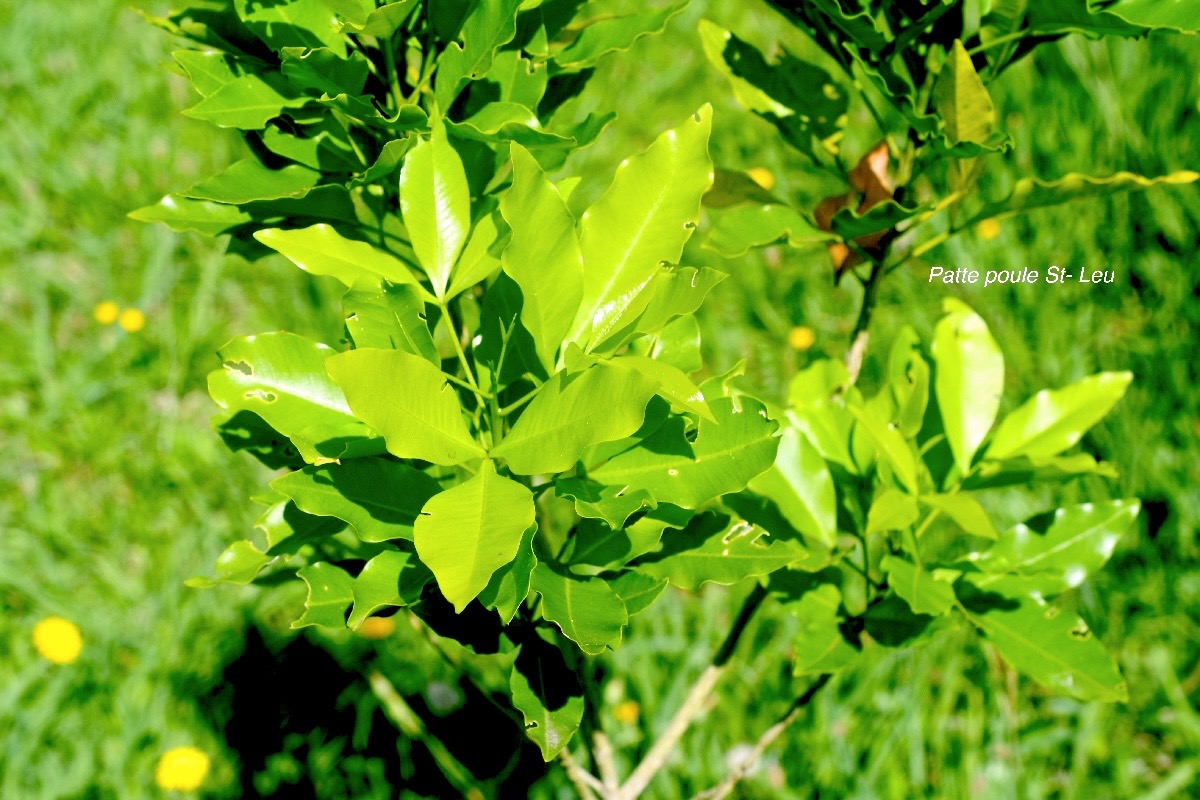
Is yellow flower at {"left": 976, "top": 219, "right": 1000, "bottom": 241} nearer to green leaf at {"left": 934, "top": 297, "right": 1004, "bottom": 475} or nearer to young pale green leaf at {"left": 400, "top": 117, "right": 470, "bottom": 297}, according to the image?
green leaf at {"left": 934, "top": 297, "right": 1004, "bottom": 475}

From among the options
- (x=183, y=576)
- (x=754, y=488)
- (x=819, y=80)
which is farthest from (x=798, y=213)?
(x=183, y=576)

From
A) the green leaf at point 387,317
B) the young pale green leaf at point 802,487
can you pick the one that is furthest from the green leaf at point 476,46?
the young pale green leaf at point 802,487

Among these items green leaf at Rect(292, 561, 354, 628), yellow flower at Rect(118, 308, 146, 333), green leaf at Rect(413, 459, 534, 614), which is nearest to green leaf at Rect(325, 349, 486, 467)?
green leaf at Rect(413, 459, 534, 614)

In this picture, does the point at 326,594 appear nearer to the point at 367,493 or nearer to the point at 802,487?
the point at 367,493

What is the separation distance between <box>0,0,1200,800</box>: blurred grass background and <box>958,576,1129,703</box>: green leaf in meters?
0.27

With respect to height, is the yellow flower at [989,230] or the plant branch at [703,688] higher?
the plant branch at [703,688]

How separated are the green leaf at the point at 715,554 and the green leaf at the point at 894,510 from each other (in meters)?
0.10

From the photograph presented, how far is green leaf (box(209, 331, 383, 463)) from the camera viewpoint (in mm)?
709

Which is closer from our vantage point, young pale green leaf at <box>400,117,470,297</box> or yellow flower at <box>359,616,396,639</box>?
young pale green leaf at <box>400,117,470,297</box>

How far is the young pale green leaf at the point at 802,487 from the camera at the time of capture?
36.1 inches

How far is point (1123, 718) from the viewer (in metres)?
1.66

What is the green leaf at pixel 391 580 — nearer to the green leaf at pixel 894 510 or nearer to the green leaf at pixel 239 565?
the green leaf at pixel 239 565

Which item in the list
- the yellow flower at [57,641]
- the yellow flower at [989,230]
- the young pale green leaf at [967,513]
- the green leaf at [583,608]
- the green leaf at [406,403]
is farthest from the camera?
the yellow flower at [989,230]

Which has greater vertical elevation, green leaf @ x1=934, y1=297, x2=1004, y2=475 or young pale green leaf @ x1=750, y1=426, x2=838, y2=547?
green leaf @ x1=934, y1=297, x2=1004, y2=475
